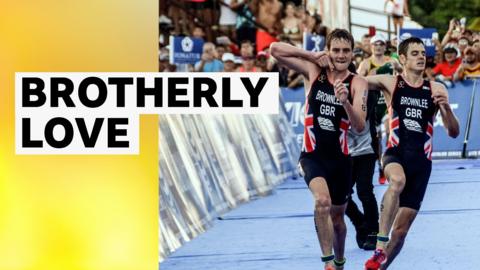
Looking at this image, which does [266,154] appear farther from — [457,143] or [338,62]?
[338,62]

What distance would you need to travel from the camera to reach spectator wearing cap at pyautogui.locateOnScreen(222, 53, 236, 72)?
7130 millimetres

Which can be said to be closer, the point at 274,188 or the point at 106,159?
the point at 106,159

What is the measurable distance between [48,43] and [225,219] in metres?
2.03

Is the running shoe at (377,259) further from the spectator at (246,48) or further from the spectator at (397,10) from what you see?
the spectator at (246,48)

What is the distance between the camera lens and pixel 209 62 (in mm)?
7387

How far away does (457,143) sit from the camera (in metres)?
8.39

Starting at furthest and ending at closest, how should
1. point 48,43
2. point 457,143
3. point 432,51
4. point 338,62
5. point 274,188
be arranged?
1. point 274,188
2. point 457,143
3. point 432,51
4. point 48,43
5. point 338,62

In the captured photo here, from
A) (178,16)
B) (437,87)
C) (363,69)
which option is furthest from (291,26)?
(437,87)

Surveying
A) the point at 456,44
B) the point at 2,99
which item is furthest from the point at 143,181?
the point at 456,44

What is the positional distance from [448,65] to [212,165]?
1652 millimetres

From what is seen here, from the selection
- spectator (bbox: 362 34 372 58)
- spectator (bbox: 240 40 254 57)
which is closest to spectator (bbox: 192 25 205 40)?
spectator (bbox: 240 40 254 57)

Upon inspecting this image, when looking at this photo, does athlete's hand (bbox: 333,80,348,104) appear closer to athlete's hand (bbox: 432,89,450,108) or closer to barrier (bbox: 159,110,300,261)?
athlete's hand (bbox: 432,89,450,108)

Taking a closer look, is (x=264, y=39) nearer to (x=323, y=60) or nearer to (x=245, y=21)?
(x=245, y=21)

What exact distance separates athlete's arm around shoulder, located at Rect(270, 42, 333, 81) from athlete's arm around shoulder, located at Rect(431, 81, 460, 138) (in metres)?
0.53
